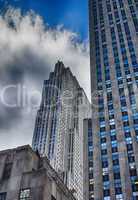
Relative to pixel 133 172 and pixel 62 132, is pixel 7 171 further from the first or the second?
pixel 62 132

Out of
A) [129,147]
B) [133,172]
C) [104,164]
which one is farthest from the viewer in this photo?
[104,164]

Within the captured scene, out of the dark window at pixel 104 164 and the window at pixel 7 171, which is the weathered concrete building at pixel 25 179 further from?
the dark window at pixel 104 164

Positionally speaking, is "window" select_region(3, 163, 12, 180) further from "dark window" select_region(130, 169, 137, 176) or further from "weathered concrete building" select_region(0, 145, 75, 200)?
"dark window" select_region(130, 169, 137, 176)

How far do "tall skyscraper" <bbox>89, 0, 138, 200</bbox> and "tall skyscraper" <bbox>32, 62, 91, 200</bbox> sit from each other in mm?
50542

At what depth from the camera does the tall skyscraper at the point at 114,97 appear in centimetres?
7762

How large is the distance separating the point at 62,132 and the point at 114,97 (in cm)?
7374

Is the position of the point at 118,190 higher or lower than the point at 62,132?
lower

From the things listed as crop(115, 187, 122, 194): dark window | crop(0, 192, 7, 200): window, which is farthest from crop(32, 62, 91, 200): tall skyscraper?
crop(0, 192, 7, 200): window

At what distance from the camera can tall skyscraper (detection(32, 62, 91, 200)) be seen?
5802 inches

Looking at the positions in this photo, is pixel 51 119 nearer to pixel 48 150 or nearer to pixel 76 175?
pixel 48 150

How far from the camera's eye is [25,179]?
33.3 metres

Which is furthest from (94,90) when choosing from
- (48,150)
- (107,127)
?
(48,150)

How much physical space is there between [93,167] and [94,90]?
29851 millimetres

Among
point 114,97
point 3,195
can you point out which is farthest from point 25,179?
point 114,97
